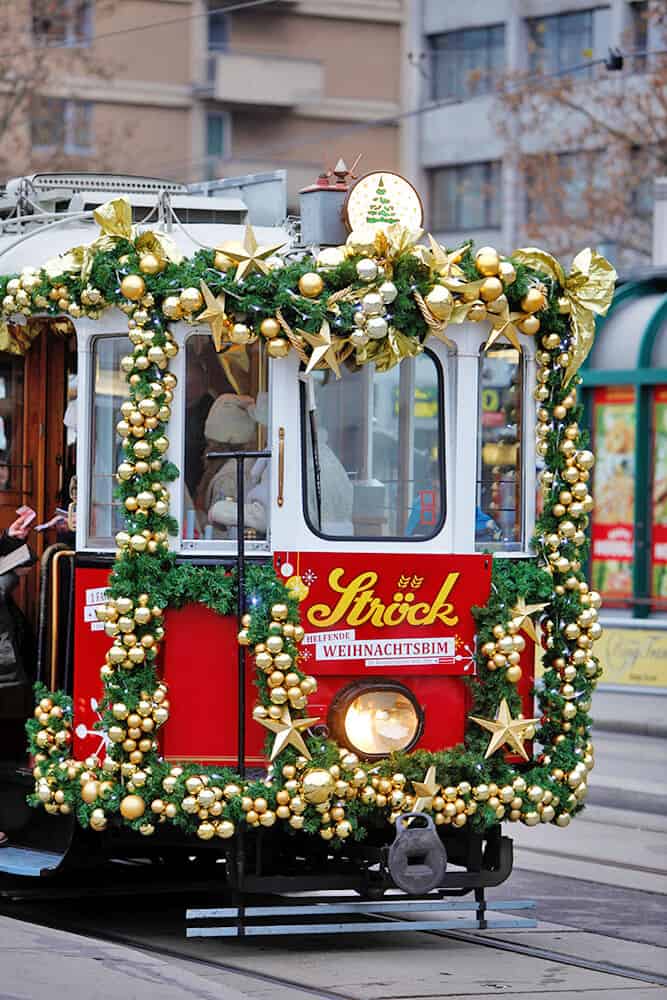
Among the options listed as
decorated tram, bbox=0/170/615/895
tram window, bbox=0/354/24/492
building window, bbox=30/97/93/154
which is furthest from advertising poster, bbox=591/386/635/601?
building window, bbox=30/97/93/154

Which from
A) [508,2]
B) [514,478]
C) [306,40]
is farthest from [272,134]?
[514,478]

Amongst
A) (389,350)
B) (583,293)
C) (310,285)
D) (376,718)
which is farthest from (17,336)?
(583,293)

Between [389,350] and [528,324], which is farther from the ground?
[528,324]

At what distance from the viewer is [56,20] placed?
131ft

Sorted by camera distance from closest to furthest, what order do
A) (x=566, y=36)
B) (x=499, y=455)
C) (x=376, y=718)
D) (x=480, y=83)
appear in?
(x=376, y=718)
(x=499, y=455)
(x=480, y=83)
(x=566, y=36)

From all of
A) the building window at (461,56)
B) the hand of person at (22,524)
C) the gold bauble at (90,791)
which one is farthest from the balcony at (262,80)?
the gold bauble at (90,791)

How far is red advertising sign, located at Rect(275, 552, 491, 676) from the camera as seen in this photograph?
8430 millimetres

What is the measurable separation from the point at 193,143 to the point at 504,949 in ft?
151

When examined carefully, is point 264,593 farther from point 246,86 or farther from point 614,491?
point 246,86

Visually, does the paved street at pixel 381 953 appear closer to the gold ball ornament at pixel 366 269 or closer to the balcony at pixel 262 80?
the gold ball ornament at pixel 366 269

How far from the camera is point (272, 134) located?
2183 inches

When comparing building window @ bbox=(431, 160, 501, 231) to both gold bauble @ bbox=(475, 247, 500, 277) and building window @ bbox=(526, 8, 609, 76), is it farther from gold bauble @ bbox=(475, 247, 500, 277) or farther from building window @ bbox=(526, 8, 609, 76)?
gold bauble @ bbox=(475, 247, 500, 277)

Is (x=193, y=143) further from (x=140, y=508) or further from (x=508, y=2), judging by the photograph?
(x=140, y=508)

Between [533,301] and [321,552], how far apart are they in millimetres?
1438
